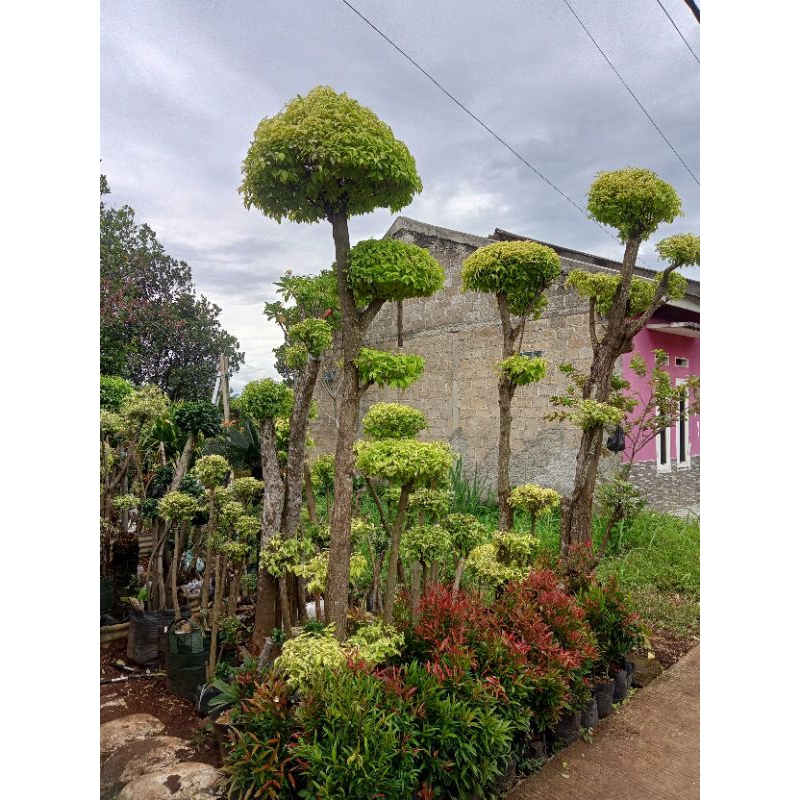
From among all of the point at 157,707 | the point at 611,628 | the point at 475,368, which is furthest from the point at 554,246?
the point at 157,707

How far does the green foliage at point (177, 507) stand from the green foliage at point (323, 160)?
160 centimetres

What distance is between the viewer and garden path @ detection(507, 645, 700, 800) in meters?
Answer: 1.94

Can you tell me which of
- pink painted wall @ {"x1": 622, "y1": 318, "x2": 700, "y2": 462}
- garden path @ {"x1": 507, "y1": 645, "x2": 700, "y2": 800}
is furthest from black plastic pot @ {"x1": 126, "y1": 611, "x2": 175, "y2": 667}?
pink painted wall @ {"x1": 622, "y1": 318, "x2": 700, "y2": 462}

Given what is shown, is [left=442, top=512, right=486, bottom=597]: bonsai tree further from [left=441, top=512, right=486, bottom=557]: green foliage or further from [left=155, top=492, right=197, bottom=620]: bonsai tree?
[left=155, top=492, right=197, bottom=620]: bonsai tree

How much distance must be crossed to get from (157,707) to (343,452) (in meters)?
1.57

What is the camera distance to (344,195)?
1.85 metres

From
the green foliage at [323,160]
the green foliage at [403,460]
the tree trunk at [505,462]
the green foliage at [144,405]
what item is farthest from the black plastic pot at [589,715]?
the green foliage at [144,405]

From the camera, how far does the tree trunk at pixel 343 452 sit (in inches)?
75.5

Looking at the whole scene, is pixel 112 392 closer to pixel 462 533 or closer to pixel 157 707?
Answer: pixel 157 707

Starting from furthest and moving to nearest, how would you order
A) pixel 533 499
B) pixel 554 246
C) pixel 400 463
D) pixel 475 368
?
pixel 475 368 < pixel 554 246 < pixel 533 499 < pixel 400 463

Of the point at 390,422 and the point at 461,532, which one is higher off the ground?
the point at 390,422
